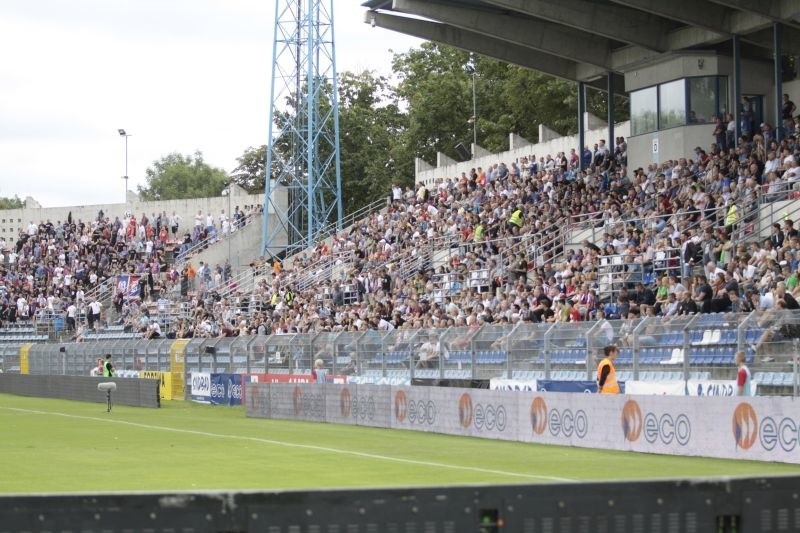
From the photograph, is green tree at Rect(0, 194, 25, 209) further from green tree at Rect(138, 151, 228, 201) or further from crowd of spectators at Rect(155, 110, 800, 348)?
crowd of spectators at Rect(155, 110, 800, 348)

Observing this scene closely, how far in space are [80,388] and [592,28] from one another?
20921mm

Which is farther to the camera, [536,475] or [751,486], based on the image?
[536,475]

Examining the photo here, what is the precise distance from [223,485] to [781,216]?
63.2ft

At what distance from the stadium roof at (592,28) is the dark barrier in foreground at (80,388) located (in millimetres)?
14797

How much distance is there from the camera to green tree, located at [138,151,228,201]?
159m

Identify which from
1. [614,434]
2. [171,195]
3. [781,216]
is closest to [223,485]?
[614,434]

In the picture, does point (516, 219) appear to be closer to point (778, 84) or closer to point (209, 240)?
point (778, 84)

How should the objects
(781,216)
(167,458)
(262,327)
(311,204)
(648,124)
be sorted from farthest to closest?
(311,204), (262,327), (648,124), (781,216), (167,458)

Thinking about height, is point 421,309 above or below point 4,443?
above

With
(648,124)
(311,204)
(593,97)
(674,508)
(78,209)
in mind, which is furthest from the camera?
(78,209)

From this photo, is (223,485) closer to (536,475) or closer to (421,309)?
(536,475)

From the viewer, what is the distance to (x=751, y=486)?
7906 millimetres

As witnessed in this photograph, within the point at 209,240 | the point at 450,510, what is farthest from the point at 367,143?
the point at 450,510

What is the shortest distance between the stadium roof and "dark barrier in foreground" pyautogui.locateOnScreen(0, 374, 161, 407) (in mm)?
14797
